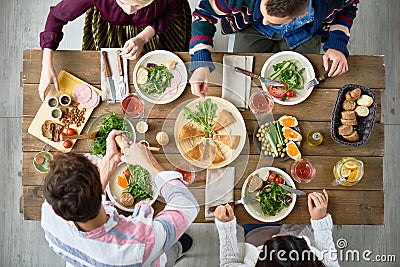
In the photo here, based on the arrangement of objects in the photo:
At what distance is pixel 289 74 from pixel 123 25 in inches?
30.1

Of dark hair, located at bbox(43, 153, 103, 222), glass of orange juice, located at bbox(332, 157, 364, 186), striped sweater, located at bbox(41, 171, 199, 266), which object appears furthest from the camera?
glass of orange juice, located at bbox(332, 157, 364, 186)

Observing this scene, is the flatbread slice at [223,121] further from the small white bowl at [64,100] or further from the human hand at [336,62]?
the small white bowl at [64,100]

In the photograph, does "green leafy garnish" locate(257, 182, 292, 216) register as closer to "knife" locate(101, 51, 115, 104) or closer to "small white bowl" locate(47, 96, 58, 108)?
"knife" locate(101, 51, 115, 104)

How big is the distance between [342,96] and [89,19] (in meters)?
1.17

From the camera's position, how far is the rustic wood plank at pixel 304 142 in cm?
185

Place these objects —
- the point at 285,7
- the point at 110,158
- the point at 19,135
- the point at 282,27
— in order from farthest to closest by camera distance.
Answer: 1. the point at 19,135
2. the point at 282,27
3. the point at 110,158
4. the point at 285,7

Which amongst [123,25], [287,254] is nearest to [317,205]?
[287,254]

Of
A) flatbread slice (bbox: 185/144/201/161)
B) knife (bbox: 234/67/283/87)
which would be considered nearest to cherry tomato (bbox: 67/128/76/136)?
flatbread slice (bbox: 185/144/201/161)

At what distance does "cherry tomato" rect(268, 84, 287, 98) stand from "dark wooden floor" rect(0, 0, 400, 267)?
856 millimetres

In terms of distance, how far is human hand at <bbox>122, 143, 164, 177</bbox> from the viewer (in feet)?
5.80

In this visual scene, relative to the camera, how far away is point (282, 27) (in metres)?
1.99

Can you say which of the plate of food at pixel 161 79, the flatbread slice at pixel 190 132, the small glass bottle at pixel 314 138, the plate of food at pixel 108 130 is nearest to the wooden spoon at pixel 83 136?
the plate of food at pixel 108 130

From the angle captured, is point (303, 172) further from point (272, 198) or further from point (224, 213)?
point (224, 213)

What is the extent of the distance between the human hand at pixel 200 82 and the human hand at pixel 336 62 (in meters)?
0.49
